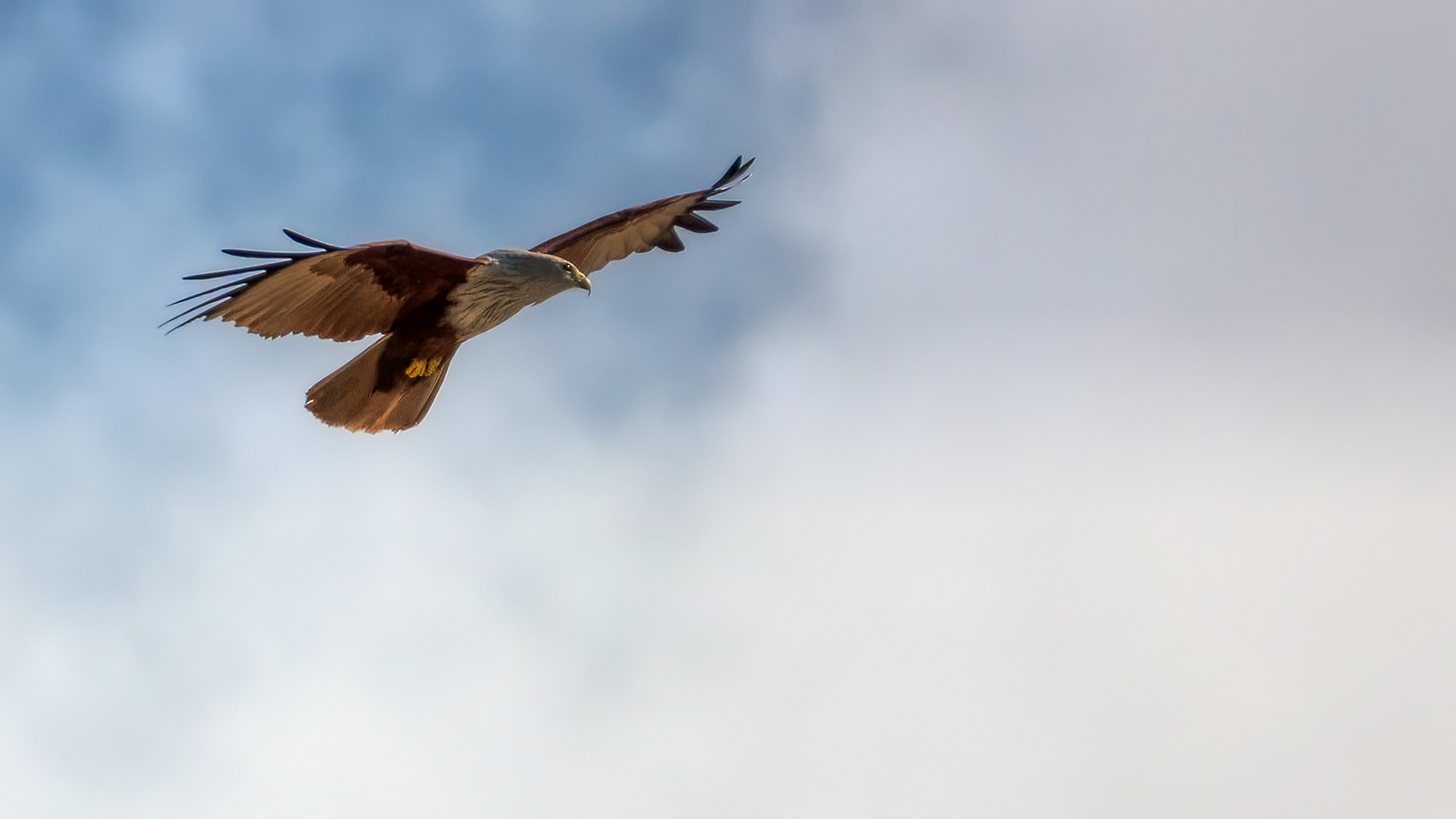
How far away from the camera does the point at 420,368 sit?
11508mm

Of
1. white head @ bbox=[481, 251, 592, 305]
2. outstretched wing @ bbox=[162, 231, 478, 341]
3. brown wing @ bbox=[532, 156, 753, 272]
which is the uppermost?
brown wing @ bbox=[532, 156, 753, 272]

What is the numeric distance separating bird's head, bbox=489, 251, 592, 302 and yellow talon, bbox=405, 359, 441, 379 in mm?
1187

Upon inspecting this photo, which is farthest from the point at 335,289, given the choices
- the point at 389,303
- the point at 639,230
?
the point at 639,230

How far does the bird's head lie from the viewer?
11039mm

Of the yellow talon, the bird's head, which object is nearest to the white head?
the bird's head

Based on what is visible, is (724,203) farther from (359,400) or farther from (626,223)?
(359,400)

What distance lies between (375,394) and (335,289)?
1.33 metres

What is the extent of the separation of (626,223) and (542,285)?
182cm

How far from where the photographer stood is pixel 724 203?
13648mm

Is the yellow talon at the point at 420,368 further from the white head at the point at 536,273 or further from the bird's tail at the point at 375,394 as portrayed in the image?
the white head at the point at 536,273

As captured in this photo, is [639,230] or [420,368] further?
[639,230]

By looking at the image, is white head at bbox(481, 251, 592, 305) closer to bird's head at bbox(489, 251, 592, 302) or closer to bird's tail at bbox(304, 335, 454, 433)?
bird's head at bbox(489, 251, 592, 302)

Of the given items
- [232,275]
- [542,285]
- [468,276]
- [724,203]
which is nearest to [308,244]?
[232,275]

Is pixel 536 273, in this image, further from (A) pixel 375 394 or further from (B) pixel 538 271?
(A) pixel 375 394
